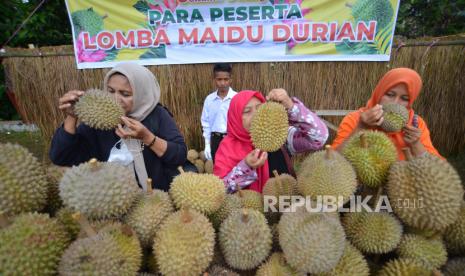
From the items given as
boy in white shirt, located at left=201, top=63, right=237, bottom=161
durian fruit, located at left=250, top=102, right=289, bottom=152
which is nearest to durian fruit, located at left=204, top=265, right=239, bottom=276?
durian fruit, located at left=250, top=102, right=289, bottom=152

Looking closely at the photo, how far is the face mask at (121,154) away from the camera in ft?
6.59

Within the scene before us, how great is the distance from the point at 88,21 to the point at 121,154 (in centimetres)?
328

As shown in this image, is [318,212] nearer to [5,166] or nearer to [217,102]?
[5,166]

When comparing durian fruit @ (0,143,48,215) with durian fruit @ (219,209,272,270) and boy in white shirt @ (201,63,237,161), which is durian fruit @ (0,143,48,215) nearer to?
durian fruit @ (219,209,272,270)

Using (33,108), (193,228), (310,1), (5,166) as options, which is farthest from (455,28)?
(33,108)

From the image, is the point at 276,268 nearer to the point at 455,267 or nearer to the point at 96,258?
the point at 96,258

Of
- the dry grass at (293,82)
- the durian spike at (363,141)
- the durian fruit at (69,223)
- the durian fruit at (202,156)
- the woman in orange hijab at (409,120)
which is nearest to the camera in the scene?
the durian fruit at (69,223)

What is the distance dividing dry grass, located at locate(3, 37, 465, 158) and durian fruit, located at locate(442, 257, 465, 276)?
376 centimetres

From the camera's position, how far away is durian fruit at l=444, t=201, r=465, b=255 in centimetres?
123

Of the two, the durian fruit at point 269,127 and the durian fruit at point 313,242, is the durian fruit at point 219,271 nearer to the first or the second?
the durian fruit at point 313,242

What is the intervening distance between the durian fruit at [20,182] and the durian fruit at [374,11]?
4.41 metres

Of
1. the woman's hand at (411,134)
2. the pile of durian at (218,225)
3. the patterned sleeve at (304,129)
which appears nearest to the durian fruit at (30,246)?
the pile of durian at (218,225)

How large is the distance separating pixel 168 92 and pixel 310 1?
2.63m

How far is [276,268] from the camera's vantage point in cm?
110
